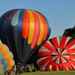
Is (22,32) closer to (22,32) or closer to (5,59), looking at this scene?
(22,32)

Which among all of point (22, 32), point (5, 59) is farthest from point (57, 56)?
point (5, 59)

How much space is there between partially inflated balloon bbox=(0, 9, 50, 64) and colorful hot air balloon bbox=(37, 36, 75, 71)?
2.49 meters

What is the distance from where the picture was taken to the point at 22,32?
34.6m

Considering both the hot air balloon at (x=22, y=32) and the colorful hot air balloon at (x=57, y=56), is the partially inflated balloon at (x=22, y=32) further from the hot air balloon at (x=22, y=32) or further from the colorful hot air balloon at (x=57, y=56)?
the colorful hot air balloon at (x=57, y=56)

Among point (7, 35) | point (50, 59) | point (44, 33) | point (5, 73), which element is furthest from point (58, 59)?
point (5, 73)

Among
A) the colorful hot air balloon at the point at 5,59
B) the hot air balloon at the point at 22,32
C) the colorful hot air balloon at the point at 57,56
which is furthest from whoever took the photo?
the colorful hot air balloon at the point at 57,56

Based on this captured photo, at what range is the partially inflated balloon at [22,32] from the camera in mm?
34125

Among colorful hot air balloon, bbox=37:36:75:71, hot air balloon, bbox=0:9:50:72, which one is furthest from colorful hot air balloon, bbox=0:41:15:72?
colorful hot air balloon, bbox=37:36:75:71

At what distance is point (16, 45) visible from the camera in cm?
3400

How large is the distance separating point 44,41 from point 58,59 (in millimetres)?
2456

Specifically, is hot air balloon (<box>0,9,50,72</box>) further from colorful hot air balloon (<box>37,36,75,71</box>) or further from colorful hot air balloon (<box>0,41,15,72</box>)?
colorful hot air balloon (<box>0,41,15,72</box>)

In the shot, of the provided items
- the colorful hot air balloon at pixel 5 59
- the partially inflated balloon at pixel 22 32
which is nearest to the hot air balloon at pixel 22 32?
the partially inflated balloon at pixel 22 32

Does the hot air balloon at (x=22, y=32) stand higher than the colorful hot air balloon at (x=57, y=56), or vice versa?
the hot air balloon at (x=22, y=32)

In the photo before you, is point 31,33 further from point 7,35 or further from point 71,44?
point 71,44
